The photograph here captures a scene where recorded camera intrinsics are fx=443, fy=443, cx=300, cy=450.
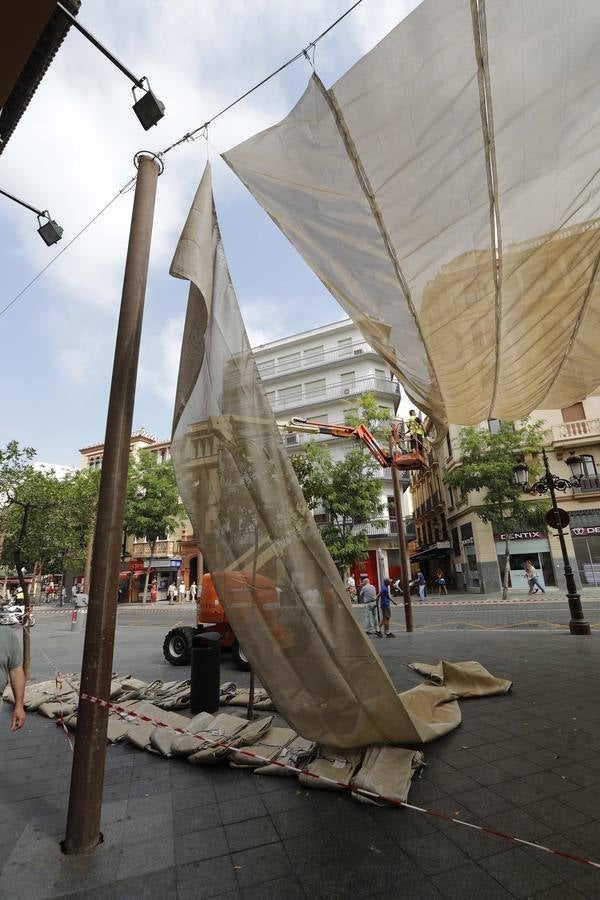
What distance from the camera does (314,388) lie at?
123 feet

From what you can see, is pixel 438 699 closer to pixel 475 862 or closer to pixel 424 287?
pixel 475 862

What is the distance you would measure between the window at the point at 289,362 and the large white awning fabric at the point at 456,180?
34007mm

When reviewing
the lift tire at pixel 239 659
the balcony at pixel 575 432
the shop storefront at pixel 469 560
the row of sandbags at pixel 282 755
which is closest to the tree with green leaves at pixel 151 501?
the shop storefront at pixel 469 560

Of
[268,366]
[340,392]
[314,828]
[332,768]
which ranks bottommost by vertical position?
[314,828]

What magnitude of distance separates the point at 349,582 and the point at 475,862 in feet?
67.5

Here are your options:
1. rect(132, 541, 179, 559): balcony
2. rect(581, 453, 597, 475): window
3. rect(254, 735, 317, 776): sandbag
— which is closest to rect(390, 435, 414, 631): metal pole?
rect(254, 735, 317, 776): sandbag

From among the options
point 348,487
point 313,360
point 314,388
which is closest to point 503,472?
point 348,487

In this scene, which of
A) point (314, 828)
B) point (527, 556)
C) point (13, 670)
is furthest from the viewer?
point (527, 556)

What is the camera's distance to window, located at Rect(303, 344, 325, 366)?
38.2 m

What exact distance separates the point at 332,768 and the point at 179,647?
21.7ft

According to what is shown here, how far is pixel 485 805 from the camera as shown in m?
3.18

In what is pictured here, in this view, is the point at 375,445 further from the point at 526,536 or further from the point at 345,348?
the point at 345,348

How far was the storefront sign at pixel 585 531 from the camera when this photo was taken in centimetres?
2411

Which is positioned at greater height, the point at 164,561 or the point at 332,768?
the point at 164,561
